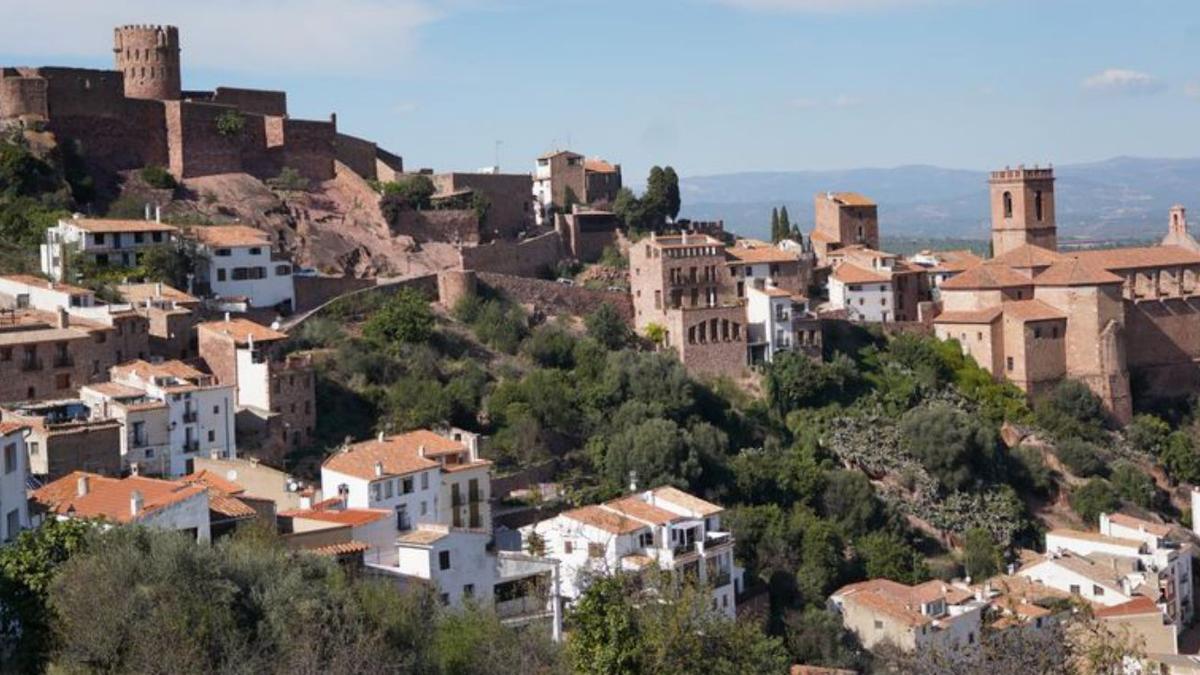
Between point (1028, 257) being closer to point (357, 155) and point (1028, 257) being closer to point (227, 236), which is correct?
point (357, 155)

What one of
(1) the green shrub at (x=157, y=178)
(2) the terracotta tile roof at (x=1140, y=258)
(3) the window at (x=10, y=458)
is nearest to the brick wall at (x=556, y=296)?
(1) the green shrub at (x=157, y=178)

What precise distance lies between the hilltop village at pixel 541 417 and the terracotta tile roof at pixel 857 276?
0.42ft

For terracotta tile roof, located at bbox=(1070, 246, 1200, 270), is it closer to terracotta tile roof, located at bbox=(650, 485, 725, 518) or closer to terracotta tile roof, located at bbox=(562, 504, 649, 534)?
terracotta tile roof, located at bbox=(650, 485, 725, 518)

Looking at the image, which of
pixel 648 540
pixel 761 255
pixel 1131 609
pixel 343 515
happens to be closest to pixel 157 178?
pixel 761 255

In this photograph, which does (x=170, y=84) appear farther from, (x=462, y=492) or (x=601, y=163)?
(x=462, y=492)

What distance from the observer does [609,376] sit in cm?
4069

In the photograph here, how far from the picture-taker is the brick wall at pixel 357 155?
50.7 meters

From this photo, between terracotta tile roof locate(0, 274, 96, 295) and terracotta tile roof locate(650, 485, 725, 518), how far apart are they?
12.4m

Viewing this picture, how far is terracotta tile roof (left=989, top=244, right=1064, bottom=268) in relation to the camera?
163 ft

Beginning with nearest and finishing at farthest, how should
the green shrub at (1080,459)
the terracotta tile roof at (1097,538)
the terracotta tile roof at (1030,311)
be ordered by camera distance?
the terracotta tile roof at (1097,538) → the green shrub at (1080,459) → the terracotta tile roof at (1030,311)

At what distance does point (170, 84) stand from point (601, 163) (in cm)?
1601

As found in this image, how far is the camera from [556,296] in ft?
149

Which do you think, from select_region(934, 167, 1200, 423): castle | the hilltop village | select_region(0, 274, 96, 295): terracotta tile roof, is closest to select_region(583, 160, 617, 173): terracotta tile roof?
the hilltop village

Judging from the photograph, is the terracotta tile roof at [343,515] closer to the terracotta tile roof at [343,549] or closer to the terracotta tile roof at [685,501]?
the terracotta tile roof at [343,549]
